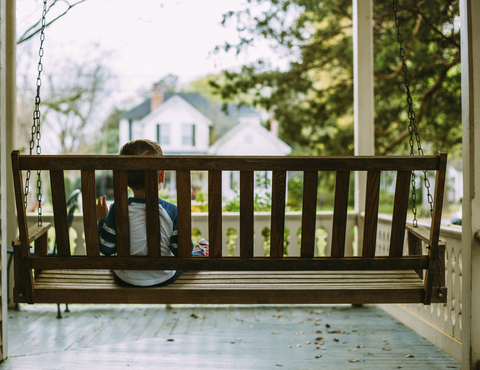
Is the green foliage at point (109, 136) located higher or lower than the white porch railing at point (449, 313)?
higher

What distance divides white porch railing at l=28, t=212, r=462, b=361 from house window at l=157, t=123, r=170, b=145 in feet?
31.1

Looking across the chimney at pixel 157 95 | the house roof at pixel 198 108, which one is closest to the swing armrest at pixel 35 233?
the house roof at pixel 198 108

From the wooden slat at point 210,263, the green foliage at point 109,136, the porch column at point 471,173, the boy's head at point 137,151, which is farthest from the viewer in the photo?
the green foliage at point 109,136

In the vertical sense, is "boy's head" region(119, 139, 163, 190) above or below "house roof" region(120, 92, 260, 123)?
below

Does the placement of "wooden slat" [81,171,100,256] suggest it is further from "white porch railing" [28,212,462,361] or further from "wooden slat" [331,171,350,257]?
"white porch railing" [28,212,462,361]

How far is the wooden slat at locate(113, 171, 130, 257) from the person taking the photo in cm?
190

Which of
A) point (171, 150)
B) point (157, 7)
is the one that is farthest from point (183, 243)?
point (171, 150)

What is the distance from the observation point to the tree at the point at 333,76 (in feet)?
26.5

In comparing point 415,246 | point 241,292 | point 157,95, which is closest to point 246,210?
point 241,292

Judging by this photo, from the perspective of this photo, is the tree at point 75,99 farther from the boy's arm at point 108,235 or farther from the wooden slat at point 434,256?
the wooden slat at point 434,256

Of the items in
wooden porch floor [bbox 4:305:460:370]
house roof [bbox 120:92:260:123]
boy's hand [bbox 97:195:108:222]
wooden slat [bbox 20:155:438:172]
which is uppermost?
house roof [bbox 120:92:260:123]

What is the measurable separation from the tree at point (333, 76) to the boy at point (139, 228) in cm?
607

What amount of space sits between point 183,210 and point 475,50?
1760mm

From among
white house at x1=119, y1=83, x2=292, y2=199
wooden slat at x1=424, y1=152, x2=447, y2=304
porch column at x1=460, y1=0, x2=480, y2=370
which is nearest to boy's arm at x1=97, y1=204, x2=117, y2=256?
wooden slat at x1=424, y1=152, x2=447, y2=304
